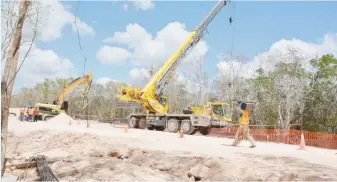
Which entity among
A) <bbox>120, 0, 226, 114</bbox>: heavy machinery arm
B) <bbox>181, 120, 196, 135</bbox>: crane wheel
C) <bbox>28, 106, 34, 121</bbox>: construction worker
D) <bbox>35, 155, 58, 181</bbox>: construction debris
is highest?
<bbox>120, 0, 226, 114</bbox>: heavy machinery arm

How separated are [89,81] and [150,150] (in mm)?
22203

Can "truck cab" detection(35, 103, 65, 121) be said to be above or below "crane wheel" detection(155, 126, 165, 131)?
above

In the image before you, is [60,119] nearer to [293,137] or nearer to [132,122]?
[132,122]

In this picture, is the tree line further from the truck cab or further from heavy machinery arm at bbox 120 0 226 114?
the truck cab

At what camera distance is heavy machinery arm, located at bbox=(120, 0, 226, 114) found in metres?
26.4

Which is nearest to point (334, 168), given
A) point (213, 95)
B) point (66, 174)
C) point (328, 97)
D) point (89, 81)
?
point (66, 174)

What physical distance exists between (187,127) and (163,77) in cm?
462

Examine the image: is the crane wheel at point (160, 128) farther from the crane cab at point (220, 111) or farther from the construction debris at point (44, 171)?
the construction debris at point (44, 171)

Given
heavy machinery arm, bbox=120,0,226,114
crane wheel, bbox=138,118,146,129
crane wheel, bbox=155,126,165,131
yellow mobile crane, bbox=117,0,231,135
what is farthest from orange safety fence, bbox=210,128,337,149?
crane wheel, bbox=138,118,146,129

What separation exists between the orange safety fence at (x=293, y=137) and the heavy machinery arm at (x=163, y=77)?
18.2 feet

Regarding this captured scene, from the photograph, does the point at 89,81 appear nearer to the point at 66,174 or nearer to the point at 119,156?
the point at 119,156

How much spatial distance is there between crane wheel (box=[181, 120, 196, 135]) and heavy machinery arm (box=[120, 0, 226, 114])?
2651mm

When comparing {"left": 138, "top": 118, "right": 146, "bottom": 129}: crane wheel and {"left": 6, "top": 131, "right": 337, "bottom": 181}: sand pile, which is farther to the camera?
{"left": 138, "top": 118, "right": 146, "bottom": 129}: crane wheel

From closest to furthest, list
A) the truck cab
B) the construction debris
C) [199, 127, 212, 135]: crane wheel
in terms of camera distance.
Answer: the construction debris
[199, 127, 212, 135]: crane wheel
the truck cab
